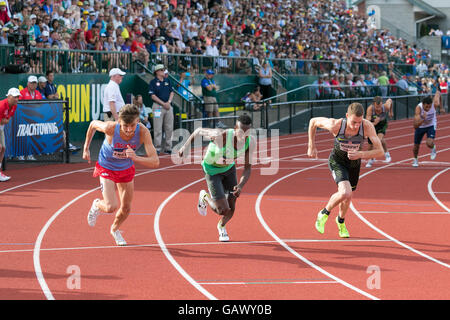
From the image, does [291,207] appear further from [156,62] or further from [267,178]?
[156,62]

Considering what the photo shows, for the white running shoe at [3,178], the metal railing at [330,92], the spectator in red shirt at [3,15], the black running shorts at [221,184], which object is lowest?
the white running shoe at [3,178]

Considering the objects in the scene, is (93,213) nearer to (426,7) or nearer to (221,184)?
(221,184)

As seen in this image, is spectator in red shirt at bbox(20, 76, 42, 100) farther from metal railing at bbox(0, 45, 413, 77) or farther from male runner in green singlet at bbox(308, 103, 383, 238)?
male runner in green singlet at bbox(308, 103, 383, 238)

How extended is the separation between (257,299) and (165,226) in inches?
155

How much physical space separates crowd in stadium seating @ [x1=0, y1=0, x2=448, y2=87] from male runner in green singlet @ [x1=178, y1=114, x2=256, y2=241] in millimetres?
10093

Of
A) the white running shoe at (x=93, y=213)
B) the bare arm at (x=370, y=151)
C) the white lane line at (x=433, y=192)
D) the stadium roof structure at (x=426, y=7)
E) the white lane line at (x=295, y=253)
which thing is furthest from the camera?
the stadium roof structure at (x=426, y=7)

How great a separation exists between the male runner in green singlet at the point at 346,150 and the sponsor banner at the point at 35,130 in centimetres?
825

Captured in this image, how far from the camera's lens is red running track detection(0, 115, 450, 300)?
7.43 metres

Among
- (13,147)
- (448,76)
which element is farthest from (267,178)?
(448,76)

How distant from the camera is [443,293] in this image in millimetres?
7211

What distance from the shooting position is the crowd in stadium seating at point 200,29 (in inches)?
790

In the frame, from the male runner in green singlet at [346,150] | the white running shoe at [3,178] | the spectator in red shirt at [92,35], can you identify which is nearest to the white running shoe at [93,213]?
the male runner in green singlet at [346,150]

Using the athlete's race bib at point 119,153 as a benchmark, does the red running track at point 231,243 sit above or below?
below

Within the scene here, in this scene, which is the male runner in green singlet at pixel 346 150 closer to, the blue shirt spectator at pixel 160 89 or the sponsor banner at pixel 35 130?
the sponsor banner at pixel 35 130
